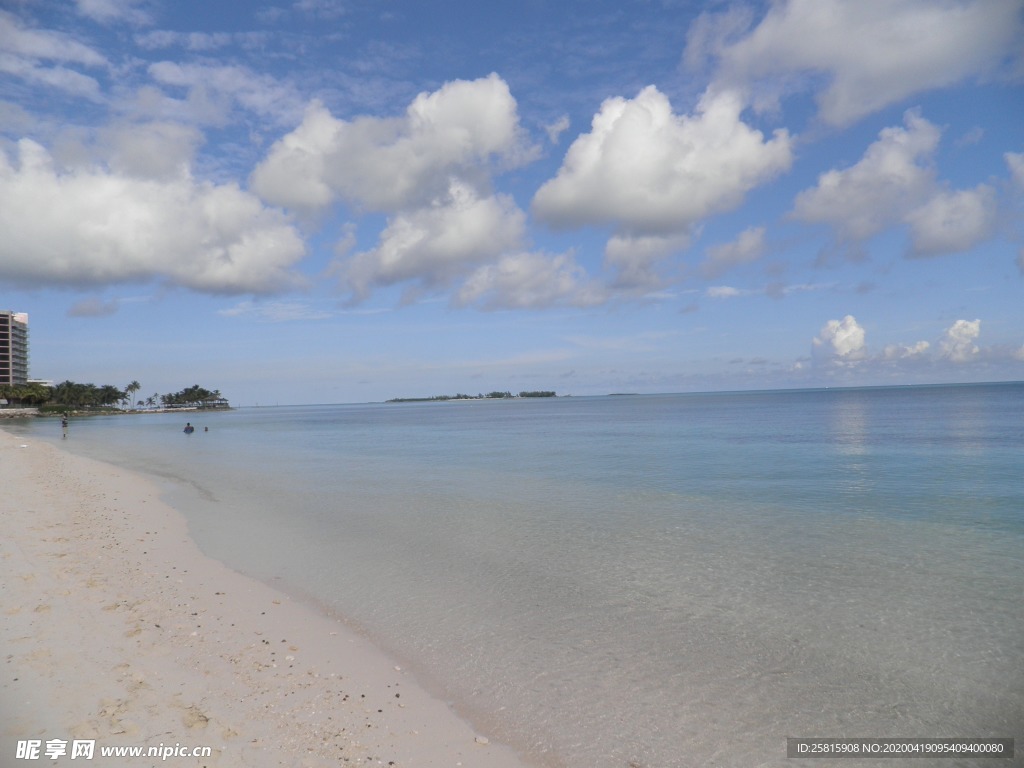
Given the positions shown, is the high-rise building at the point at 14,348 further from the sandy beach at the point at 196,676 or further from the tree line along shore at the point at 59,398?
the sandy beach at the point at 196,676

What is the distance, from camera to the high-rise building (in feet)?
475

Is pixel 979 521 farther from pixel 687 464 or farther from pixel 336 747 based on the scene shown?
pixel 336 747

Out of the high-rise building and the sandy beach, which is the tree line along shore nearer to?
the high-rise building

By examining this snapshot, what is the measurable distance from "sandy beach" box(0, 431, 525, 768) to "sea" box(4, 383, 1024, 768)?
0.67 metres

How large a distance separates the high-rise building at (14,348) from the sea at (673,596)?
6544 inches

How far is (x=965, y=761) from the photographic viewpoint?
19.8 feet

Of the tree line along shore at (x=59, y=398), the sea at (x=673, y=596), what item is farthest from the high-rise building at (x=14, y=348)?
the sea at (x=673, y=596)

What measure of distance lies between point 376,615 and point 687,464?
24022mm

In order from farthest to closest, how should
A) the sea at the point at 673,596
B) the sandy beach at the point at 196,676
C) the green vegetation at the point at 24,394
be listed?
the green vegetation at the point at 24,394 < the sea at the point at 673,596 < the sandy beach at the point at 196,676

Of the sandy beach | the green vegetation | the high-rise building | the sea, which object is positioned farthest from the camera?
the high-rise building

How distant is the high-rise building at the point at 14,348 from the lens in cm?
14488

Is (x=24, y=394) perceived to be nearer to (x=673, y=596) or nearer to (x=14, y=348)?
(x=14, y=348)

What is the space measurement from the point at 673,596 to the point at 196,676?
7793 mm

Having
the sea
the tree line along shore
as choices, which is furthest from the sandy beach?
the tree line along shore
